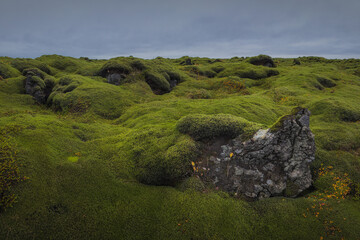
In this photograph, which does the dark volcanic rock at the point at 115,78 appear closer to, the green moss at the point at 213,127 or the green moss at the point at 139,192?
the green moss at the point at 139,192

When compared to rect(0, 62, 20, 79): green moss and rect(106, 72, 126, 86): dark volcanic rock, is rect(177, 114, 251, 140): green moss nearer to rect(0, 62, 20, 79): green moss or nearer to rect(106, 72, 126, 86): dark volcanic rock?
rect(106, 72, 126, 86): dark volcanic rock

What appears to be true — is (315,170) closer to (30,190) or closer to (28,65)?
(30,190)

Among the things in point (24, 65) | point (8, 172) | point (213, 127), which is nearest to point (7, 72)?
point (24, 65)

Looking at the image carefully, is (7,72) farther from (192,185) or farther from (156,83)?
(192,185)

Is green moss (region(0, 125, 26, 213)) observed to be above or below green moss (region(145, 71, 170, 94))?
below

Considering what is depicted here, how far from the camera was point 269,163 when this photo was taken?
8.76 metres

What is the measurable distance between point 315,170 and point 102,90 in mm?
20838

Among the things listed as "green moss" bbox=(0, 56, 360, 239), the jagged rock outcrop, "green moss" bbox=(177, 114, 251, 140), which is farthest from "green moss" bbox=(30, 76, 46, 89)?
the jagged rock outcrop

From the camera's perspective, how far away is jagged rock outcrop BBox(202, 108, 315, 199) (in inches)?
326

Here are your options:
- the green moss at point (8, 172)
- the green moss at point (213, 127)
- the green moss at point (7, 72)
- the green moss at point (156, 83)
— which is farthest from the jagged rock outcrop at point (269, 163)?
the green moss at point (7, 72)

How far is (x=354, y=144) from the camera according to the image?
484 inches

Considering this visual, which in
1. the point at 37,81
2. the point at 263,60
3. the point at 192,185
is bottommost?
the point at 192,185

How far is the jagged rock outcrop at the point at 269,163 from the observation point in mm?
8281

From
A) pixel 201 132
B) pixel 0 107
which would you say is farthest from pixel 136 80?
pixel 201 132
